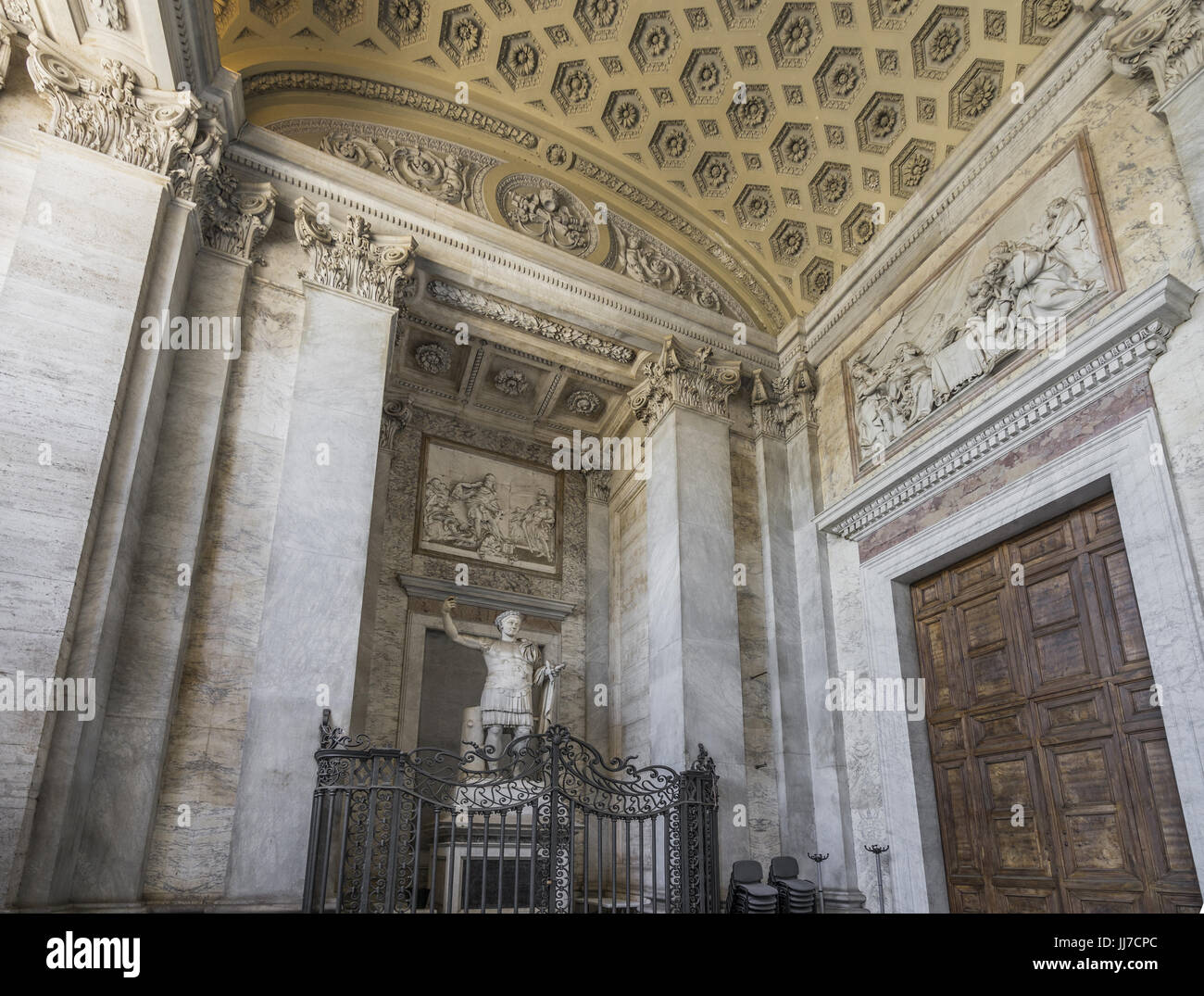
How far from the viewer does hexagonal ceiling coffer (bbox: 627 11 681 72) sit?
972cm

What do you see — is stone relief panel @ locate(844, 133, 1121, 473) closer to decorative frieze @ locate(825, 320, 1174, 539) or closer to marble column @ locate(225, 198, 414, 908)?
decorative frieze @ locate(825, 320, 1174, 539)

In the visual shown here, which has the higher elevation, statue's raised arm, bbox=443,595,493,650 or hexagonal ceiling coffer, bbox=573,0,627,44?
hexagonal ceiling coffer, bbox=573,0,627,44

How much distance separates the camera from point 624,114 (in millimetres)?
10664

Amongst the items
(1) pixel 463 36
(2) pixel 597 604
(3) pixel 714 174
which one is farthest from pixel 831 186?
(2) pixel 597 604

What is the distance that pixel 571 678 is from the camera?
11.1 metres

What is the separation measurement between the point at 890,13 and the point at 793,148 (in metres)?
1.88

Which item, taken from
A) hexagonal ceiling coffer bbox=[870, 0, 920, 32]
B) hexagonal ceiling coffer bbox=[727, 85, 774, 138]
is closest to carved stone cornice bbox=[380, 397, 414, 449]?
hexagonal ceiling coffer bbox=[727, 85, 774, 138]

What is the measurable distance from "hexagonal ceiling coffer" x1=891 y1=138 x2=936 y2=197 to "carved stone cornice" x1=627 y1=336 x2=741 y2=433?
2.74 m

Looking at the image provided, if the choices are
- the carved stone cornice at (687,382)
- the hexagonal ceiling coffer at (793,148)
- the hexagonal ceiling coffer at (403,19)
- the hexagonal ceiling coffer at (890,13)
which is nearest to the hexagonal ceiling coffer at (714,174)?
the hexagonal ceiling coffer at (793,148)

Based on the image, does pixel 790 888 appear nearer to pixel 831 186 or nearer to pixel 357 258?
pixel 357 258

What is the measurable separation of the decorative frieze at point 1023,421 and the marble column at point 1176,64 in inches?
33.9

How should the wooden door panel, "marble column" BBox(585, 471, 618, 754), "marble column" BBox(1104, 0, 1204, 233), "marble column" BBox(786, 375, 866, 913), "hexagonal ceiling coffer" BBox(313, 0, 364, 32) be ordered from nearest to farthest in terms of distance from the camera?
"marble column" BBox(1104, 0, 1204, 233) < the wooden door panel < "marble column" BBox(786, 375, 866, 913) < "hexagonal ceiling coffer" BBox(313, 0, 364, 32) < "marble column" BBox(585, 471, 618, 754)
